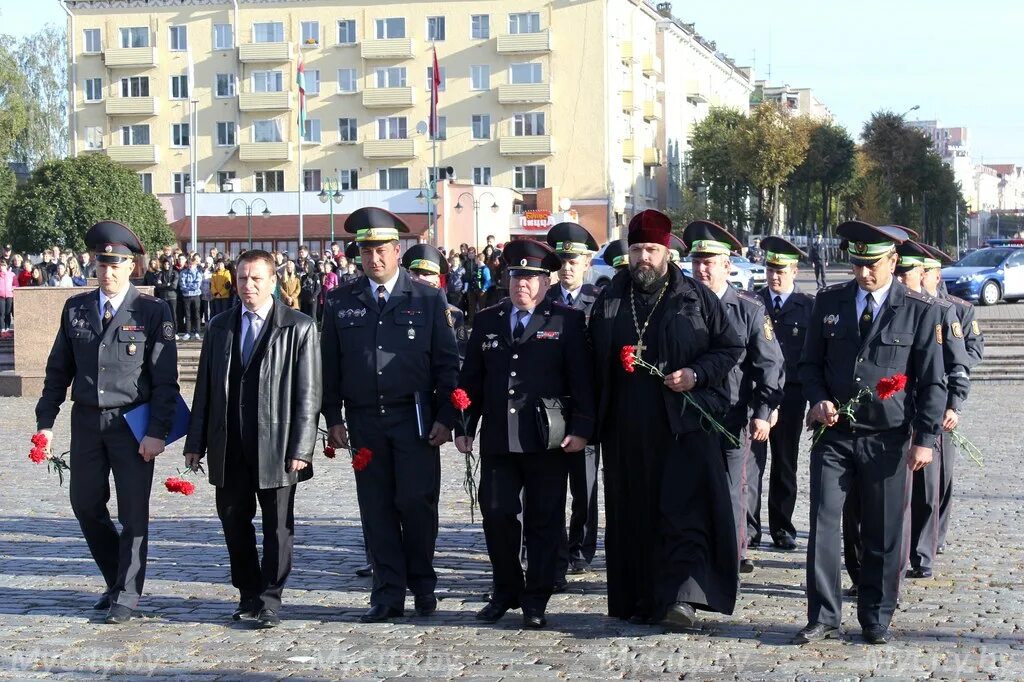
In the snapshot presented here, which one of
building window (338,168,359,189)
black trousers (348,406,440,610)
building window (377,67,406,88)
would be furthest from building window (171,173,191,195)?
black trousers (348,406,440,610)

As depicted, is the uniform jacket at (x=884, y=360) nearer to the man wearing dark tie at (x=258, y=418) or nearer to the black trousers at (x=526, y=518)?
the black trousers at (x=526, y=518)

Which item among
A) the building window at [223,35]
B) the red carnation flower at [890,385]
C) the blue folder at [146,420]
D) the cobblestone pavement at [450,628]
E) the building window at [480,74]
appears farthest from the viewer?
the building window at [223,35]

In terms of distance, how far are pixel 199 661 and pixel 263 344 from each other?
1.74 metres

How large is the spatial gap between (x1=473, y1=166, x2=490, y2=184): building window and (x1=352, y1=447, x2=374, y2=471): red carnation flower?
75.0 m

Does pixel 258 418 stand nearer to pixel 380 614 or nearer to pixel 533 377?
pixel 380 614

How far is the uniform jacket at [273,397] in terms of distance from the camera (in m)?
7.89

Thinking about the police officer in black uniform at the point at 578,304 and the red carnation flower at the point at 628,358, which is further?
the police officer in black uniform at the point at 578,304

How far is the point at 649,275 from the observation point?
25.8 feet

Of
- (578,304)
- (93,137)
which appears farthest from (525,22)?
(578,304)

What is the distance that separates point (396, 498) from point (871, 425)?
262 cm

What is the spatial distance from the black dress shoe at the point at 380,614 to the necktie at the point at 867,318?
2.95 m

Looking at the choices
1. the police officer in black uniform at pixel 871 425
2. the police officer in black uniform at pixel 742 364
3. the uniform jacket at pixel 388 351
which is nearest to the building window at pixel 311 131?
the police officer in black uniform at pixel 742 364

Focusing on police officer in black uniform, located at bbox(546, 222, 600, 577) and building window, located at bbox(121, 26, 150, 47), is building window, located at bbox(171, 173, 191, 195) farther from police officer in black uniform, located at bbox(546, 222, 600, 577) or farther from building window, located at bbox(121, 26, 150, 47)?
police officer in black uniform, located at bbox(546, 222, 600, 577)

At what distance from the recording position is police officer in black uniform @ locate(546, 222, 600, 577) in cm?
958
